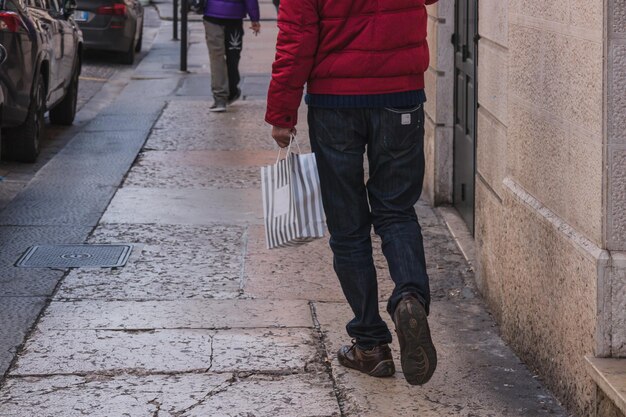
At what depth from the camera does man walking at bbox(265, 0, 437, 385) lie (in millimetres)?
4918

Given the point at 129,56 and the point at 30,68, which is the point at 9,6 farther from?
the point at 129,56

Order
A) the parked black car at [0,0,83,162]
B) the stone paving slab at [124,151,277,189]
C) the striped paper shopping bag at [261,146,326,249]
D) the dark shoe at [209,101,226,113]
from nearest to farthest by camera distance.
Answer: the striped paper shopping bag at [261,146,326,249] → the stone paving slab at [124,151,277,189] → the parked black car at [0,0,83,162] → the dark shoe at [209,101,226,113]

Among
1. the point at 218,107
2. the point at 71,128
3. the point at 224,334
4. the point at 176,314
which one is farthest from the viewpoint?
the point at 218,107

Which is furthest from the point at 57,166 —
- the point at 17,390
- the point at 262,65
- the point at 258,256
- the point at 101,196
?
the point at 262,65

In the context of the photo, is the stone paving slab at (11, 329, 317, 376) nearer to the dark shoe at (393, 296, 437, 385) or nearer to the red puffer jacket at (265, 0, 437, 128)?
the dark shoe at (393, 296, 437, 385)

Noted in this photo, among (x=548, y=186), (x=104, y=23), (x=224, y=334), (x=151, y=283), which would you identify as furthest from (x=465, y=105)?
(x=104, y=23)

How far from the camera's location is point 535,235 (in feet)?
17.2

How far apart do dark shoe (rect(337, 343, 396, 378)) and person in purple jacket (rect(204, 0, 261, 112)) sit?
8.37 metres

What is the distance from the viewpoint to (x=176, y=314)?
6207mm

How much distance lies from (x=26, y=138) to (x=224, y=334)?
5571 mm

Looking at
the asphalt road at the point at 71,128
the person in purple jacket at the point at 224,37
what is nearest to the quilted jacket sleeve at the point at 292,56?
the asphalt road at the point at 71,128

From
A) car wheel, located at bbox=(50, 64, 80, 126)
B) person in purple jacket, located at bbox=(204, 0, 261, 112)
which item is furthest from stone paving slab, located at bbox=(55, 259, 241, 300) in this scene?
person in purple jacket, located at bbox=(204, 0, 261, 112)

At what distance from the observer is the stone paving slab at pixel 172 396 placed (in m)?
4.87

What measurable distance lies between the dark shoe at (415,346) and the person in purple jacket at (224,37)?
8.83 meters
